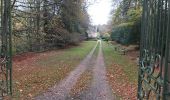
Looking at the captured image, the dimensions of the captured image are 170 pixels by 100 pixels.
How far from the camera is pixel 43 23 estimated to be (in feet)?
119

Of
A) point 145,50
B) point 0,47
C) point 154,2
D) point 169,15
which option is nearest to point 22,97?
point 0,47

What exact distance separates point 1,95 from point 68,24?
3409cm

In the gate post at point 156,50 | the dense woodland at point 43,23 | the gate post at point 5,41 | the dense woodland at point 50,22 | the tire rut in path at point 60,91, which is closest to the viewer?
the gate post at point 156,50

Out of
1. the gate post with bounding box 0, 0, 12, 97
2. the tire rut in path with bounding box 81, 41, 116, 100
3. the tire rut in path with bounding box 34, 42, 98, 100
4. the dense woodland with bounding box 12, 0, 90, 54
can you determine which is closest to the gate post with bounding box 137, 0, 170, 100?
the tire rut in path with bounding box 81, 41, 116, 100

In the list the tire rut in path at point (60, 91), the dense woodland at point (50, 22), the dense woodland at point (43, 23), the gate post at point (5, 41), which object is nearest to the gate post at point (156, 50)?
the gate post at point (5, 41)

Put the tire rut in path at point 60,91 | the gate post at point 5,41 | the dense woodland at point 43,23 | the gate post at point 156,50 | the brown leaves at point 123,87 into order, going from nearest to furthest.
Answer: the gate post at point 156,50, the gate post at point 5,41, the tire rut in path at point 60,91, the brown leaves at point 123,87, the dense woodland at point 43,23

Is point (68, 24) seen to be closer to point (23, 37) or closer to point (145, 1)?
point (23, 37)

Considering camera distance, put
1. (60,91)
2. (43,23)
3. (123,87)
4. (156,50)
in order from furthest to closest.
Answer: (43,23), (123,87), (60,91), (156,50)

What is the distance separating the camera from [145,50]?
612 centimetres

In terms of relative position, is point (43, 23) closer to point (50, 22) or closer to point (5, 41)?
point (50, 22)

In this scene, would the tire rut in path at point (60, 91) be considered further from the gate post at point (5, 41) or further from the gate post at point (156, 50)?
the gate post at point (156, 50)

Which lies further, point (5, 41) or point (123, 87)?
point (123, 87)

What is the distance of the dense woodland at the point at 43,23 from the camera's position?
91.5 feet

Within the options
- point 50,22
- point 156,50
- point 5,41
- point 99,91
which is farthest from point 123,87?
point 50,22
